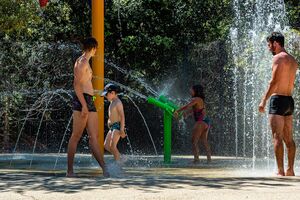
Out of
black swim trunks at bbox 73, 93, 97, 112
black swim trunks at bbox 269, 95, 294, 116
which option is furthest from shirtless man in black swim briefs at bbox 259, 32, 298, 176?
black swim trunks at bbox 73, 93, 97, 112

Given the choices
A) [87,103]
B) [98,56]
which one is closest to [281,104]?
[87,103]

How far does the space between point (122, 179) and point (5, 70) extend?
39.6 feet

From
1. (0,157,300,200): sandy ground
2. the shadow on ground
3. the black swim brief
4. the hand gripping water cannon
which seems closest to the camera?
(0,157,300,200): sandy ground

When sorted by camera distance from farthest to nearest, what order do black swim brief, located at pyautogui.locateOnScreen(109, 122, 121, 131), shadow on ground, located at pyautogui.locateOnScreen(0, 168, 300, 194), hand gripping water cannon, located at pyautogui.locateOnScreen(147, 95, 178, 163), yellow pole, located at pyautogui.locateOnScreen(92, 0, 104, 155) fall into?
hand gripping water cannon, located at pyautogui.locateOnScreen(147, 95, 178, 163)
black swim brief, located at pyautogui.locateOnScreen(109, 122, 121, 131)
yellow pole, located at pyautogui.locateOnScreen(92, 0, 104, 155)
shadow on ground, located at pyautogui.locateOnScreen(0, 168, 300, 194)

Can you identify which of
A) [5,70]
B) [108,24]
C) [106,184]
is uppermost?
[108,24]

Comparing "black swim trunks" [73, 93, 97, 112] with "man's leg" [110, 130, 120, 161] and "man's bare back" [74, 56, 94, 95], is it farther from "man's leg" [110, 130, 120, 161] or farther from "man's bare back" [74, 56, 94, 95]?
"man's leg" [110, 130, 120, 161]

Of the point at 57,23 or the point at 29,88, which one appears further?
the point at 57,23

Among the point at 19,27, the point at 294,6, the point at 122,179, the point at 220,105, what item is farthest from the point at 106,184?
the point at 294,6

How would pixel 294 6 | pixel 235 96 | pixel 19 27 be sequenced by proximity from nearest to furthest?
1. pixel 19 27
2. pixel 235 96
3. pixel 294 6

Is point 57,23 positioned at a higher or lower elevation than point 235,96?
higher

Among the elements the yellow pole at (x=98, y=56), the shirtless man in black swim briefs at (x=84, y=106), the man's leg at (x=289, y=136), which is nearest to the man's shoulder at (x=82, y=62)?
the shirtless man in black swim briefs at (x=84, y=106)

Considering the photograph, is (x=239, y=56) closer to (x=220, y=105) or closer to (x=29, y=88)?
(x=220, y=105)

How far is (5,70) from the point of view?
61.0ft

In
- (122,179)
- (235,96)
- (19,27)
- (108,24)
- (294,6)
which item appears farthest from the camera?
(294,6)
